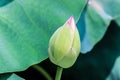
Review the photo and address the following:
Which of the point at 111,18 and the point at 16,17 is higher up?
the point at 16,17

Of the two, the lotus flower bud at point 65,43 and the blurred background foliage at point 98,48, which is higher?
the lotus flower bud at point 65,43

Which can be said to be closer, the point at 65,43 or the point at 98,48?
the point at 65,43

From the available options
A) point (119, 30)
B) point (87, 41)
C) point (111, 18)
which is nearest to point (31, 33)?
point (87, 41)

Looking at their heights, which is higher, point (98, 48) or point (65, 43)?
point (65, 43)

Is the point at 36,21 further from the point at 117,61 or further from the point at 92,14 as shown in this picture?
the point at 117,61

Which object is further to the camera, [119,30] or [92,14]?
[119,30]

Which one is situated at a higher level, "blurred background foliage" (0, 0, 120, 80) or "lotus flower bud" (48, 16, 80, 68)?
"lotus flower bud" (48, 16, 80, 68)

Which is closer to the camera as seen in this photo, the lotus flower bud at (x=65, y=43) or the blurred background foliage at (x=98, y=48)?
the lotus flower bud at (x=65, y=43)

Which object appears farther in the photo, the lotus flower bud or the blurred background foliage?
the blurred background foliage
